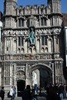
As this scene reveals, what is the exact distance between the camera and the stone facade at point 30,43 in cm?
3403

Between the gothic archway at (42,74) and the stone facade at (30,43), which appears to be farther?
the gothic archway at (42,74)

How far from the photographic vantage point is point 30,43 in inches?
1380

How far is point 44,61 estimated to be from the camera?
→ 34188 millimetres

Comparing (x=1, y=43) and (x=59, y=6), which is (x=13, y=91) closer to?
(x=1, y=43)

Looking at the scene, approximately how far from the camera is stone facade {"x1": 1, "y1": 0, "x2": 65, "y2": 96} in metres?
34.0

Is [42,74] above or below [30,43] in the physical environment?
below

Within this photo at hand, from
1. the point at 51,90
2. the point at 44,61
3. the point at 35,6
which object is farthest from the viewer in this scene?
the point at 35,6

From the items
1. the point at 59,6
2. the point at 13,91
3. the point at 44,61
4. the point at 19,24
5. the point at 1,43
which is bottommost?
the point at 13,91

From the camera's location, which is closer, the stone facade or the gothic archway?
the stone facade

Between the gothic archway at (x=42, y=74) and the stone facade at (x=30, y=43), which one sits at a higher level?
the stone facade at (x=30, y=43)

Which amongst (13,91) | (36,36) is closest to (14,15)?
(36,36)

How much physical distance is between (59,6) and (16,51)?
8610mm

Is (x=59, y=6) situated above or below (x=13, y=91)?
above

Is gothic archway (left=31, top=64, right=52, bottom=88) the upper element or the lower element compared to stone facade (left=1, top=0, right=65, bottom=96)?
lower
